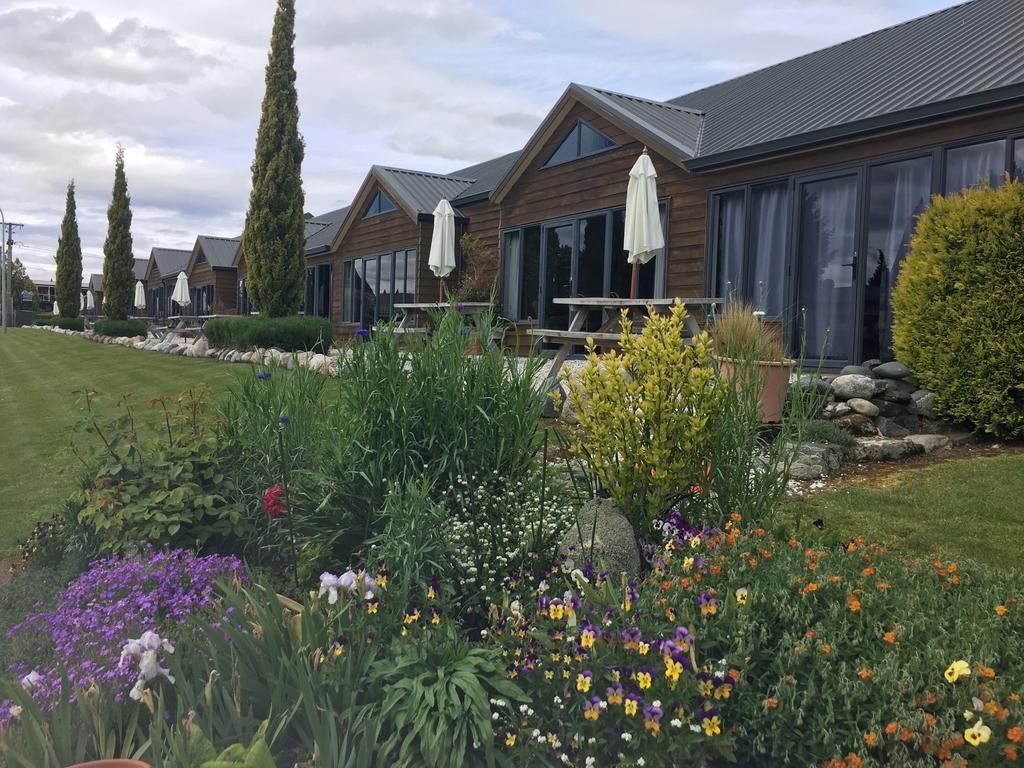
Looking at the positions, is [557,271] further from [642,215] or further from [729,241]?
[642,215]

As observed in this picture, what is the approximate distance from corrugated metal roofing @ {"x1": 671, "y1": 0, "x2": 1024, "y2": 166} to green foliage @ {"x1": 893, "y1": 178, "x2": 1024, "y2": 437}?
1.76 m

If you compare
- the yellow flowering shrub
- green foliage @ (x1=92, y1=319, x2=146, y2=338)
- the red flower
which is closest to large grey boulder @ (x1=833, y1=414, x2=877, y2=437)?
the yellow flowering shrub

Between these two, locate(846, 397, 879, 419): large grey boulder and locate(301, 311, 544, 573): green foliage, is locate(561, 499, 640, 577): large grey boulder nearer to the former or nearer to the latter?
locate(301, 311, 544, 573): green foliage

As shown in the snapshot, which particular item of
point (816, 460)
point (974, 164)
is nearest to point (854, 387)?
point (816, 460)

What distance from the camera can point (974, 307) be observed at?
648 cm

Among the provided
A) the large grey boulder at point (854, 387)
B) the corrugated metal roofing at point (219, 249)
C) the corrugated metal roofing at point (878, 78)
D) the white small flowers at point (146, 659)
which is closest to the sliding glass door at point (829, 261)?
the corrugated metal roofing at point (878, 78)

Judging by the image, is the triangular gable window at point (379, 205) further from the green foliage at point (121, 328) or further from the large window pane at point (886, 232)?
the green foliage at point (121, 328)

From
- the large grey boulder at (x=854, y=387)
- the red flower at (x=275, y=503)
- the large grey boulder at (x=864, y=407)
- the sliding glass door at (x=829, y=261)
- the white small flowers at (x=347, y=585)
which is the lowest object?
the white small flowers at (x=347, y=585)

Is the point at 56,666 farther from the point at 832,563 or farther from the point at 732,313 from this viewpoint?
the point at 732,313

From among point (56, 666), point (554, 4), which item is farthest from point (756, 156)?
point (56, 666)

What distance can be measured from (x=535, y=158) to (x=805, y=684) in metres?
12.6

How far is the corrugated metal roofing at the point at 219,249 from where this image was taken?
3343 cm

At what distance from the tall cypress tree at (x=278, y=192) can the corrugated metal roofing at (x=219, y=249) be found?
16.8m

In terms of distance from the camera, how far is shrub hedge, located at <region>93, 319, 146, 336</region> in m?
28.6
